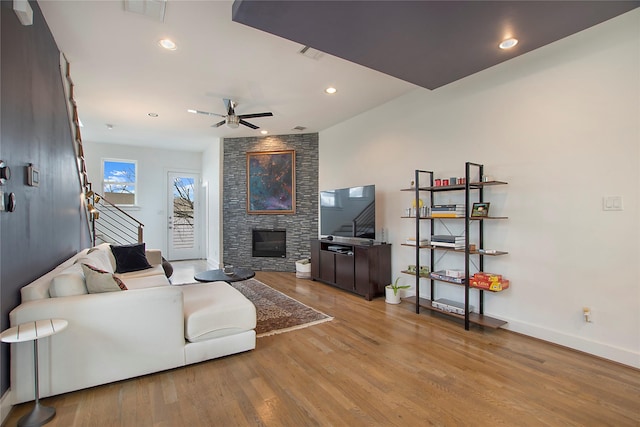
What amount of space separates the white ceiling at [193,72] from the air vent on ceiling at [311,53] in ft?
0.14

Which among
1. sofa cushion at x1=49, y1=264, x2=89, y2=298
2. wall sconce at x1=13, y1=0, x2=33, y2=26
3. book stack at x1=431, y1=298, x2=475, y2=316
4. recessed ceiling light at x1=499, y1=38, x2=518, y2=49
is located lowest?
book stack at x1=431, y1=298, x2=475, y2=316

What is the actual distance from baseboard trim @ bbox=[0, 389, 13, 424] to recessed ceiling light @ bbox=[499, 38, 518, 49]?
13.9ft

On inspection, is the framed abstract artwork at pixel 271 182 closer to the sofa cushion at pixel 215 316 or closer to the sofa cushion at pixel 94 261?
the sofa cushion at pixel 94 261

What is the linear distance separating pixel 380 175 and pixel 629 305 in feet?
10.1

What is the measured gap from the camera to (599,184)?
2.54 metres

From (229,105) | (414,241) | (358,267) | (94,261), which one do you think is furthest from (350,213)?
(94,261)

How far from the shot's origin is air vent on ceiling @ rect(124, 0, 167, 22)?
233 centimetres

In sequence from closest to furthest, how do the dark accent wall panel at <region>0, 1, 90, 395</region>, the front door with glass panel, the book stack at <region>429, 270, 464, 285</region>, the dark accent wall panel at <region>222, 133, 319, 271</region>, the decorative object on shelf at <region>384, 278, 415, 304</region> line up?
the dark accent wall panel at <region>0, 1, 90, 395</region> → the book stack at <region>429, 270, 464, 285</region> → the decorative object on shelf at <region>384, 278, 415, 304</region> → the dark accent wall panel at <region>222, 133, 319, 271</region> → the front door with glass panel

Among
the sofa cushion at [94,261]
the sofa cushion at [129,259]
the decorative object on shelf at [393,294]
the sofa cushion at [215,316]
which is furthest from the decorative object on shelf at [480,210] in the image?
the sofa cushion at [129,259]

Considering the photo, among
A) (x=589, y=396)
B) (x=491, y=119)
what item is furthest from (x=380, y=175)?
(x=589, y=396)

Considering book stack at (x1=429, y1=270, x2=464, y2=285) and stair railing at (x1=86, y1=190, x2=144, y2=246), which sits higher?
stair railing at (x1=86, y1=190, x2=144, y2=246)

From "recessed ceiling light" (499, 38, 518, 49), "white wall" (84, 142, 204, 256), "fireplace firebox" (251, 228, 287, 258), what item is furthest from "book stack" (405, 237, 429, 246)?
"white wall" (84, 142, 204, 256)

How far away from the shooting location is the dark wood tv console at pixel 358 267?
424 centimetres

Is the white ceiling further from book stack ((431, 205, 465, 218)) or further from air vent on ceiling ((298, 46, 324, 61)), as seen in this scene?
book stack ((431, 205, 465, 218))
